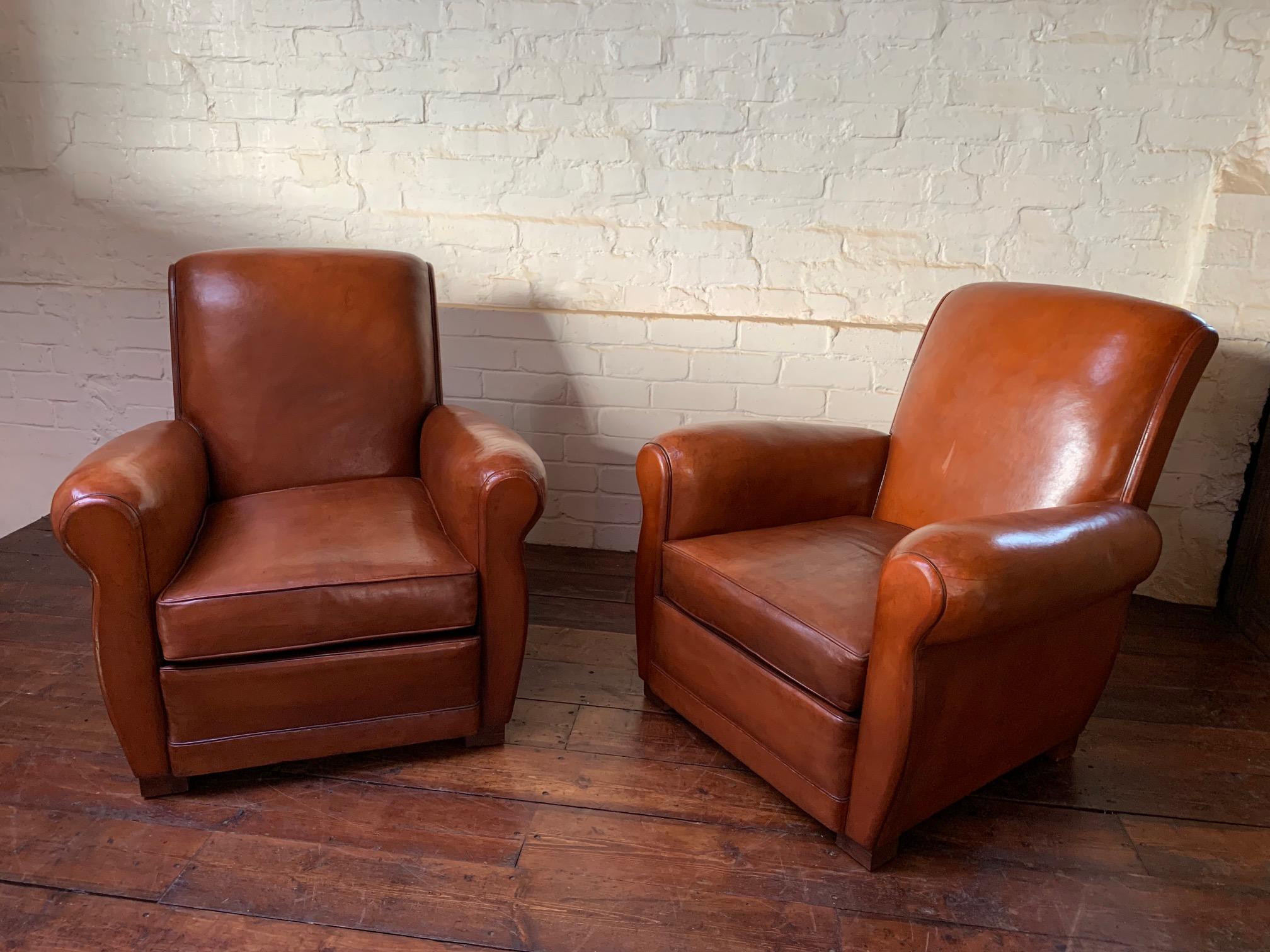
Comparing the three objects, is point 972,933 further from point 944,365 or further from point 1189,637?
point 1189,637

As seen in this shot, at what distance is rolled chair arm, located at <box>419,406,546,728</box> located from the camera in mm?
1673

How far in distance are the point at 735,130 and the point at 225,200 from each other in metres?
1.49

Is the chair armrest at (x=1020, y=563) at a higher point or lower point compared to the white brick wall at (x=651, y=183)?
lower

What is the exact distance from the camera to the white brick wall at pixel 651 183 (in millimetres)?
2336

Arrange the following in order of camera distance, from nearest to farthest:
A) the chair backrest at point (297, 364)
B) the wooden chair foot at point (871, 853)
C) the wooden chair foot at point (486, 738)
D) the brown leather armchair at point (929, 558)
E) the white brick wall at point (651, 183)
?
1. the brown leather armchair at point (929, 558)
2. the wooden chair foot at point (871, 853)
3. the wooden chair foot at point (486, 738)
4. the chair backrest at point (297, 364)
5. the white brick wall at point (651, 183)

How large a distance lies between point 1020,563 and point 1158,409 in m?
0.52

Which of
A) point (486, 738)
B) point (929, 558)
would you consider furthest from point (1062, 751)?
point (486, 738)

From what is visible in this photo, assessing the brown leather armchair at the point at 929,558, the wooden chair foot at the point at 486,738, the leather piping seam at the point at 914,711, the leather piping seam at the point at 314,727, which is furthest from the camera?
the wooden chair foot at the point at 486,738

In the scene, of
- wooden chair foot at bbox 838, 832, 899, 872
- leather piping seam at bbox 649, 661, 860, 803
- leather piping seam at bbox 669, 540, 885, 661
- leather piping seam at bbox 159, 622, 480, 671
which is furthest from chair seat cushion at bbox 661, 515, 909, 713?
leather piping seam at bbox 159, 622, 480, 671

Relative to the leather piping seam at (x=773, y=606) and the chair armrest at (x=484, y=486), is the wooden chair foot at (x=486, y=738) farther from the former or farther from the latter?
the leather piping seam at (x=773, y=606)

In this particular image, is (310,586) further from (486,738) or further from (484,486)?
(486,738)

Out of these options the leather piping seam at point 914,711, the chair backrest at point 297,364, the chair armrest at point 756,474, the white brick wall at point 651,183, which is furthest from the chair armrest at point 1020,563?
the chair backrest at point 297,364

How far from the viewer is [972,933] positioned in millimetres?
1404

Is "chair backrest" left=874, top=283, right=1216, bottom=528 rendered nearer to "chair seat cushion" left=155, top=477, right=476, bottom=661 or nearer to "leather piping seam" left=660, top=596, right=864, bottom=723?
Result: "leather piping seam" left=660, top=596, right=864, bottom=723
